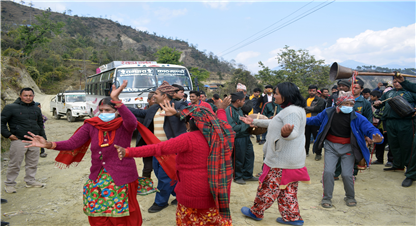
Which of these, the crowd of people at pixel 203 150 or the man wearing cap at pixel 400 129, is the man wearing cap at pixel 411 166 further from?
the man wearing cap at pixel 400 129

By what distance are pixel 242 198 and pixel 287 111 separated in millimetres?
2086

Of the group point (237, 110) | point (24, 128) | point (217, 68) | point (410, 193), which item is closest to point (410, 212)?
point (410, 193)

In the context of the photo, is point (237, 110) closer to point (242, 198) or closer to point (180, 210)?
point (242, 198)

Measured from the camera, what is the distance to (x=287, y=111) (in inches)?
118

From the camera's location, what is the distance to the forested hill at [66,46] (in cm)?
3866

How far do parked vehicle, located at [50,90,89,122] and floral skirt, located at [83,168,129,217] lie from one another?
47.3 ft

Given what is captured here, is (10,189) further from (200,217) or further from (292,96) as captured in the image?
(292,96)

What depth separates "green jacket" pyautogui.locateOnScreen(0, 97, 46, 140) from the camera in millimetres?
4477

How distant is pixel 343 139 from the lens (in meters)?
3.89

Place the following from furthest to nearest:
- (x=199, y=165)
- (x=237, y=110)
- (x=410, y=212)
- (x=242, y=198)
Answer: (x=237, y=110) < (x=242, y=198) < (x=410, y=212) < (x=199, y=165)

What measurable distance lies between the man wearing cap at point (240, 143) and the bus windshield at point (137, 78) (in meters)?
4.93

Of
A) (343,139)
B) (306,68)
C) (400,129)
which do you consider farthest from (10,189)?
(306,68)

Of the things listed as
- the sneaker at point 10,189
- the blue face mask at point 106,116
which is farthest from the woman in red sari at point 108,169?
the sneaker at point 10,189

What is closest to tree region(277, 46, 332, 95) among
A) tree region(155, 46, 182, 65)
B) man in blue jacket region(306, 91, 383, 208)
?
tree region(155, 46, 182, 65)
